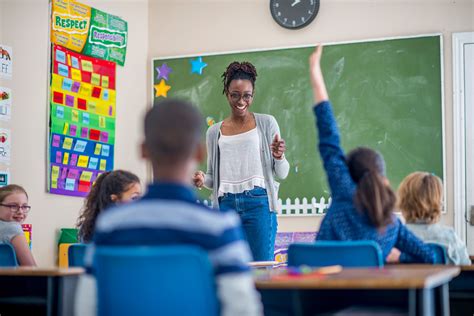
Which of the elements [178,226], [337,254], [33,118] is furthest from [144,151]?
[33,118]

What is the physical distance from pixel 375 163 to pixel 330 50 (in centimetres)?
359

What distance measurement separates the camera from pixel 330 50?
6.20 metres

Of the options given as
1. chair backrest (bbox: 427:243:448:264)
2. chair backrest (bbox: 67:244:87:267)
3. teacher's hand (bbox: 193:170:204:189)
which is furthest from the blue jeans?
chair backrest (bbox: 427:243:448:264)

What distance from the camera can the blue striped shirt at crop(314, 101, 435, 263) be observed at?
2648 millimetres

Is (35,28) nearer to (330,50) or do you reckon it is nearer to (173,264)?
(330,50)

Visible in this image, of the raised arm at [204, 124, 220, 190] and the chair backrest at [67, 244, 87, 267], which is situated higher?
the raised arm at [204, 124, 220, 190]

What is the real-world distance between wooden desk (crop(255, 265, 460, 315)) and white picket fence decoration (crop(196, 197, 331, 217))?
3772 mm

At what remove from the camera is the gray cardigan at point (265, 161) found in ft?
13.9

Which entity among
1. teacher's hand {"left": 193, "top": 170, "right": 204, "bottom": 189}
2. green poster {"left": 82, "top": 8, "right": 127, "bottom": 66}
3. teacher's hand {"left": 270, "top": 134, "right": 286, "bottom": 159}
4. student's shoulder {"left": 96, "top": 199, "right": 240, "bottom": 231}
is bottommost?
student's shoulder {"left": 96, "top": 199, "right": 240, "bottom": 231}

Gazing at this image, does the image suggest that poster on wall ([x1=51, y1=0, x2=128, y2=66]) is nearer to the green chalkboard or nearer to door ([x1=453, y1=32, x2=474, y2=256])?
the green chalkboard

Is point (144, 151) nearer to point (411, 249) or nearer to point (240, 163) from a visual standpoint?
point (411, 249)

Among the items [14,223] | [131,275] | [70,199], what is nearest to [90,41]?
[70,199]

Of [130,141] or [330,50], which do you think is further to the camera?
[130,141]

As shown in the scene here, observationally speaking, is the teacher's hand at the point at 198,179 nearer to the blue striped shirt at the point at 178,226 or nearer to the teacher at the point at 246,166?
the teacher at the point at 246,166
